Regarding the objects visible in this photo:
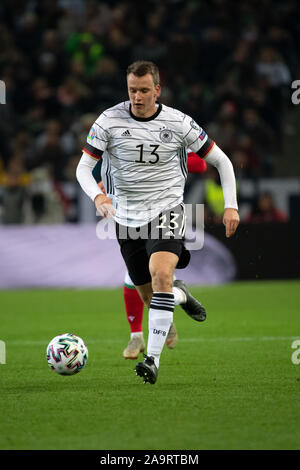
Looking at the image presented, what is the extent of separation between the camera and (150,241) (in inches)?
251

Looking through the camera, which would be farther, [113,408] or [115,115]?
[115,115]

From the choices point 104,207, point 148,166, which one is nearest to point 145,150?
point 148,166

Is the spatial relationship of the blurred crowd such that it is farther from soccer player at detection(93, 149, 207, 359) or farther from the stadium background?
soccer player at detection(93, 149, 207, 359)

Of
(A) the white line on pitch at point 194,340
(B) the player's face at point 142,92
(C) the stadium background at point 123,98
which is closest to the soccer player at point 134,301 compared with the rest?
(B) the player's face at point 142,92

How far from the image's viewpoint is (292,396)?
5324mm

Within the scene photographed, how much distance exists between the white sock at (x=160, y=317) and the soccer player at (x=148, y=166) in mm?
271

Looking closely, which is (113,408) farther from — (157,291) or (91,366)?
(91,366)

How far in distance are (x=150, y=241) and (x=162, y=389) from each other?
3.66 feet

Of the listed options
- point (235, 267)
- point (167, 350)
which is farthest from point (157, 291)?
point (235, 267)

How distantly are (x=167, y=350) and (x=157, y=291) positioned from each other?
182cm

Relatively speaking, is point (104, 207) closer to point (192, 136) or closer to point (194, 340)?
point (192, 136)

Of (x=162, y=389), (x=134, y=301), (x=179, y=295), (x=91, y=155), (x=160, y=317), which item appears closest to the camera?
(x=162, y=389)

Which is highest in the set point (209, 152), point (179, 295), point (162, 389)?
point (209, 152)

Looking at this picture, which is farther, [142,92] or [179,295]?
[179,295]
